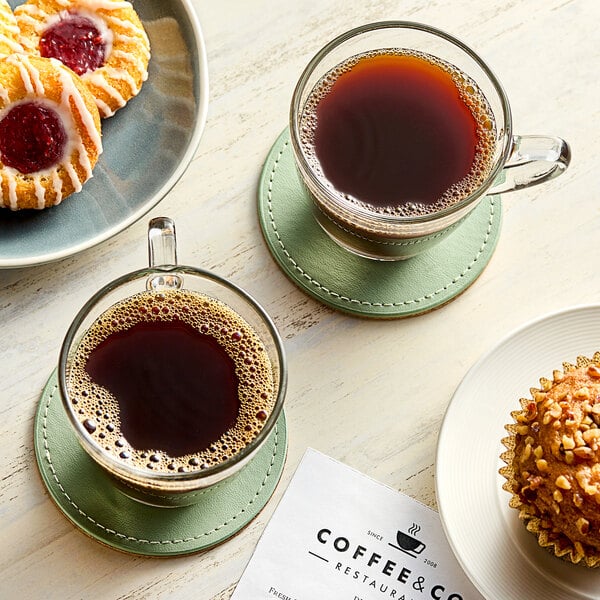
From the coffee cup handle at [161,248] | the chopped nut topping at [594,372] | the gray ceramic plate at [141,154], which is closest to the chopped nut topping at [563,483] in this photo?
the chopped nut topping at [594,372]

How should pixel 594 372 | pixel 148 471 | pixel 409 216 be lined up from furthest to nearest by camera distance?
pixel 409 216
pixel 594 372
pixel 148 471

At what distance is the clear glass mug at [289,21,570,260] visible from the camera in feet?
5.06

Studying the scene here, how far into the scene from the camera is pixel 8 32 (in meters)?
1.64

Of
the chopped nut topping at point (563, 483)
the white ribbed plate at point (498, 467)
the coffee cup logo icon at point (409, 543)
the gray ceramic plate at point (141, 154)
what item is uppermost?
the gray ceramic plate at point (141, 154)

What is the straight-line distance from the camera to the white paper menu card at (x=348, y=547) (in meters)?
1.59

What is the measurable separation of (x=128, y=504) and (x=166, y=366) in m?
0.25

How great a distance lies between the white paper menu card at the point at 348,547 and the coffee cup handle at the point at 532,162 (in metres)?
0.56

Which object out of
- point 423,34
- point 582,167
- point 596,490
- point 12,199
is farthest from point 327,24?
point 596,490

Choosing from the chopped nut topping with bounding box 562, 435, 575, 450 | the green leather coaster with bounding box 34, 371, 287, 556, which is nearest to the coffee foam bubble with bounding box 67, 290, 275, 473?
the green leather coaster with bounding box 34, 371, 287, 556

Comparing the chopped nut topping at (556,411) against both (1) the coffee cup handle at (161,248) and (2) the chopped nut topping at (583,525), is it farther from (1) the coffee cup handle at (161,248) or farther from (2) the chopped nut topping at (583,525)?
(1) the coffee cup handle at (161,248)

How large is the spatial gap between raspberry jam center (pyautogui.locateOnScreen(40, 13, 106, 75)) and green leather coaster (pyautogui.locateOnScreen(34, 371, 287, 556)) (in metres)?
0.57

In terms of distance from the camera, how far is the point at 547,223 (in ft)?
5.83

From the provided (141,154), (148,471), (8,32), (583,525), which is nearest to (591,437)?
(583,525)

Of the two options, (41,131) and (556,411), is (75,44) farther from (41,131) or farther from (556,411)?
(556,411)
